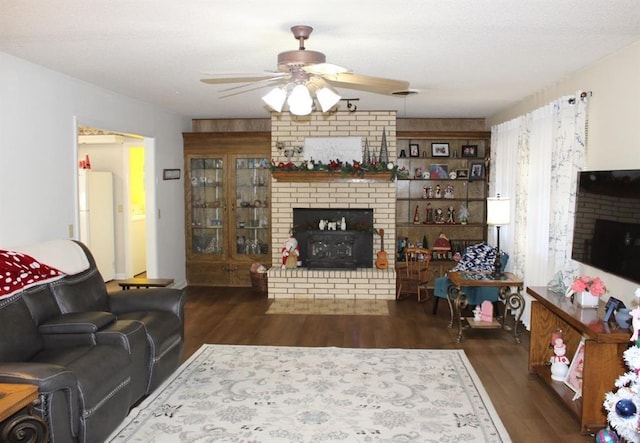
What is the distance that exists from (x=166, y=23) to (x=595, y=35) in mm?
2684

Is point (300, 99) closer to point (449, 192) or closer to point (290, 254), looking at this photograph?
point (290, 254)

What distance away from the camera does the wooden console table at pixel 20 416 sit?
7.69 feet

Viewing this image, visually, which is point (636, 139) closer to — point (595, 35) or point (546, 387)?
point (595, 35)

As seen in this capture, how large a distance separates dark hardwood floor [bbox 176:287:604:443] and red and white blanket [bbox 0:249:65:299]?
1.45 m

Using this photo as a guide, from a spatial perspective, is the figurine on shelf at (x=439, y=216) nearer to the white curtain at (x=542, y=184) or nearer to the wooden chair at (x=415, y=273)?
the wooden chair at (x=415, y=273)

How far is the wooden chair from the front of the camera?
696 centimetres

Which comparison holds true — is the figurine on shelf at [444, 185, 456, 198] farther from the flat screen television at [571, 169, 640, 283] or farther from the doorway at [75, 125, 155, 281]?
the doorway at [75, 125, 155, 281]

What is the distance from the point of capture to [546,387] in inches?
157

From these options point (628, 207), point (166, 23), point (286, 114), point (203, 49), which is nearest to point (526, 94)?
point (628, 207)

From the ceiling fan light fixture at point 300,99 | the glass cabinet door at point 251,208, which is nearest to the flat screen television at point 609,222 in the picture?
the ceiling fan light fixture at point 300,99

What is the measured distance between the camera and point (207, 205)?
26.0 ft

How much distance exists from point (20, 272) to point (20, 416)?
4.53 ft

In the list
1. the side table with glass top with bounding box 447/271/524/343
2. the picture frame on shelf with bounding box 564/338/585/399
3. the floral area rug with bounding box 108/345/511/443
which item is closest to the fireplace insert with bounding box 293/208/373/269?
the side table with glass top with bounding box 447/271/524/343

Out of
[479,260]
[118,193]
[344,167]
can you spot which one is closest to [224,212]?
[118,193]
